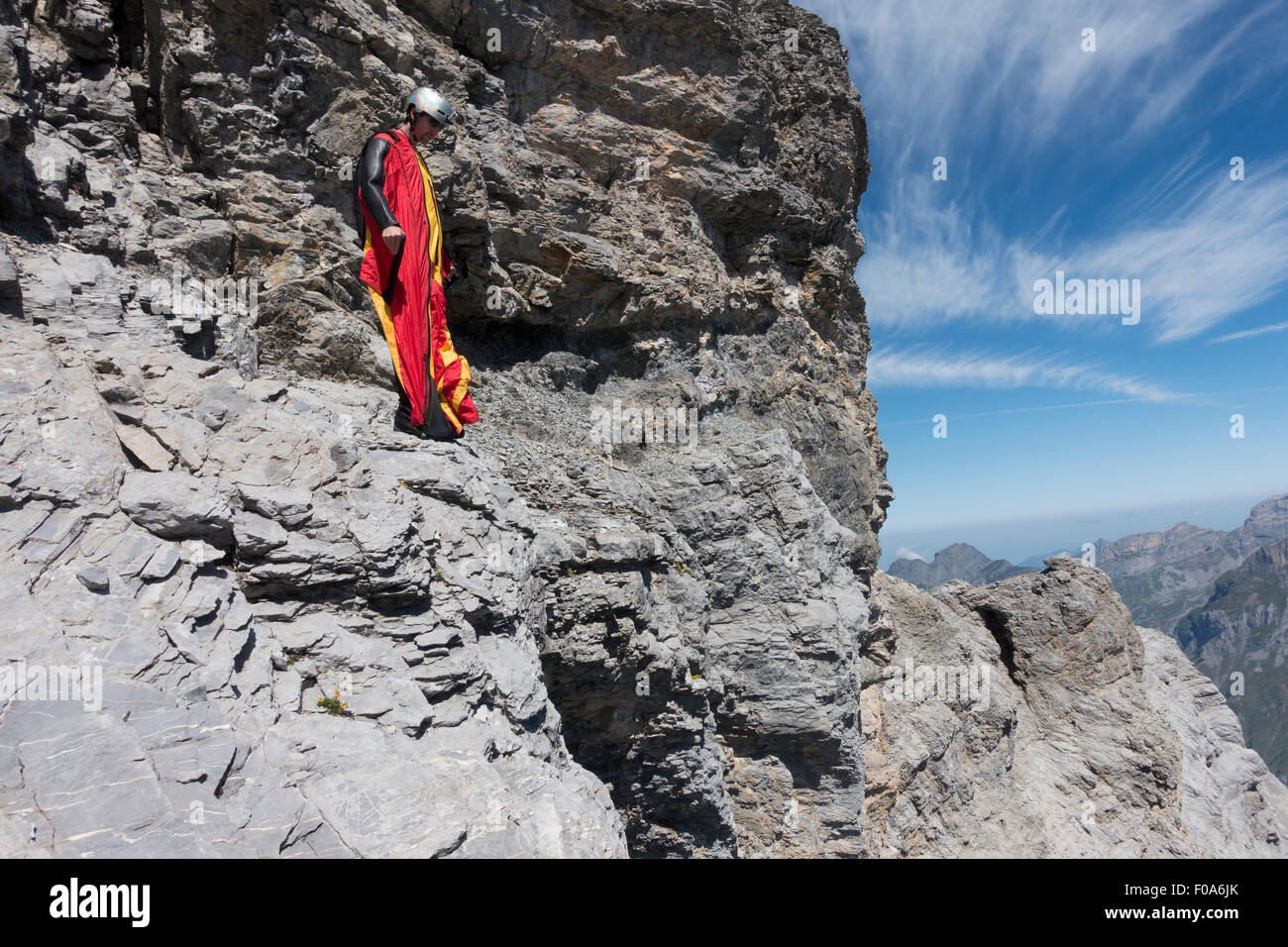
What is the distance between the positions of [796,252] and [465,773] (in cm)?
1271

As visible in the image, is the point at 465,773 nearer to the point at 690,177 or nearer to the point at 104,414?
the point at 104,414

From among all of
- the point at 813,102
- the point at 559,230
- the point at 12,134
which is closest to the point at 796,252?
the point at 813,102

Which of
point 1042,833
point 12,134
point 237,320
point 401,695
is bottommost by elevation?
point 1042,833

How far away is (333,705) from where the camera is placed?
4793 millimetres

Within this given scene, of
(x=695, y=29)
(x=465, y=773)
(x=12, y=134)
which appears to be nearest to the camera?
(x=465, y=773)

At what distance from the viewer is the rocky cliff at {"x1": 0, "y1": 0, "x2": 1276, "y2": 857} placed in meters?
4.17

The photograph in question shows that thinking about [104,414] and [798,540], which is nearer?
[104,414]

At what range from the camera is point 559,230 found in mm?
10859
